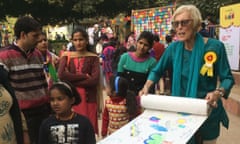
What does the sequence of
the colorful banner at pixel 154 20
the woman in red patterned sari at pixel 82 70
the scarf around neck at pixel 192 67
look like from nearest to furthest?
the scarf around neck at pixel 192 67 → the woman in red patterned sari at pixel 82 70 → the colorful banner at pixel 154 20

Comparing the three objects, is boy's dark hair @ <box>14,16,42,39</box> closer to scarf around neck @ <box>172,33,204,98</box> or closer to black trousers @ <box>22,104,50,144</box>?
black trousers @ <box>22,104,50,144</box>

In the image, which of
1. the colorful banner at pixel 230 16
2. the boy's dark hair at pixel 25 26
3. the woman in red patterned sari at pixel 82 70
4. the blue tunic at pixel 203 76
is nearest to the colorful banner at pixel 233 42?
the colorful banner at pixel 230 16

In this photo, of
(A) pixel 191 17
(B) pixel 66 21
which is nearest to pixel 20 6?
(B) pixel 66 21

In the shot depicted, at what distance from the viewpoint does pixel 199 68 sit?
264cm

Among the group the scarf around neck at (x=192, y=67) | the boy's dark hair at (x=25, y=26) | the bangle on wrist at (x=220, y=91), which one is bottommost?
the bangle on wrist at (x=220, y=91)

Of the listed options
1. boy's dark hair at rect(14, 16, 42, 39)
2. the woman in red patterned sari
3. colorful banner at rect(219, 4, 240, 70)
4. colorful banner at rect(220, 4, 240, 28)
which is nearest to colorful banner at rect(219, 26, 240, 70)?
colorful banner at rect(219, 4, 240, 70)

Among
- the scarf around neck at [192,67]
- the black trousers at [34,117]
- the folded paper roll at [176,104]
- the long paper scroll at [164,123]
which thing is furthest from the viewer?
the black trousers at [34,117]

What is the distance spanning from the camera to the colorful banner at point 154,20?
10438mm

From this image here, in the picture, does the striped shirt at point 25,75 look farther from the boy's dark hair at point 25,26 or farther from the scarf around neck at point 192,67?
the scarf around neck at point 192,67

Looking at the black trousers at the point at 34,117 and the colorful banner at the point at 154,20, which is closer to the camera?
the black trousers at the point at 34,117

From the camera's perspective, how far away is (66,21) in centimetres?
3102

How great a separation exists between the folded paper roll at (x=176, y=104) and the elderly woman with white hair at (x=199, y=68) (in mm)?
74

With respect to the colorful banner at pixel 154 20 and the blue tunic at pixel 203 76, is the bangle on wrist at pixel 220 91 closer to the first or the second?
the blue tunic at pixel 203 76

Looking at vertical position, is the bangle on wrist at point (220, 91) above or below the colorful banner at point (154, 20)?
below
